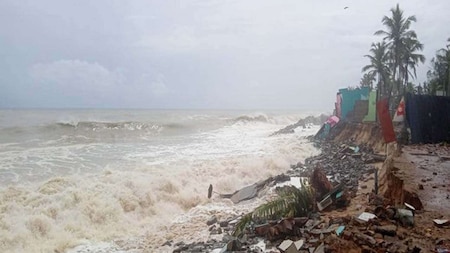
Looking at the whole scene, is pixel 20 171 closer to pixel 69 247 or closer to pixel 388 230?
pixel 69 247

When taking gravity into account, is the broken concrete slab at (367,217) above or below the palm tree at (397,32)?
below

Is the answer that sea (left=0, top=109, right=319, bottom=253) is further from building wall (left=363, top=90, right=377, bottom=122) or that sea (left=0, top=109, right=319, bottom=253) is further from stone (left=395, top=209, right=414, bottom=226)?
building wall (left=363, top=90, right=377, bottom=122)

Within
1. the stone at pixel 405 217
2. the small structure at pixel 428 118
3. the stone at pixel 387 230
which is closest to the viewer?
the stone at pixel 387 230

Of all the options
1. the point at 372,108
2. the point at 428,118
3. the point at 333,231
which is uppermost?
the point at 372,108

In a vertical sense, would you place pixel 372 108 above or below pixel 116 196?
above

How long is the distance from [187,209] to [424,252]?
24.5 ft

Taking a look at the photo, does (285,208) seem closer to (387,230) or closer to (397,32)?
(387,230)

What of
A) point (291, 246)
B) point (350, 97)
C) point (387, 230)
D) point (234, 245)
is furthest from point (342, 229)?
point (350, 97)

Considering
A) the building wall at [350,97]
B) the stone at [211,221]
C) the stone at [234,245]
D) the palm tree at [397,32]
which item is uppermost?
the palm tree at [397,32]

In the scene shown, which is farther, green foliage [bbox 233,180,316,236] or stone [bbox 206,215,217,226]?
stone [bbox 206,215,217,226]

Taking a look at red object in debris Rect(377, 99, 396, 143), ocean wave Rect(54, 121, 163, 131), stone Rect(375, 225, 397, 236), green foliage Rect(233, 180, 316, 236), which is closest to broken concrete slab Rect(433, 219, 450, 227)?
stone Rect(375, 225, 397, 236)

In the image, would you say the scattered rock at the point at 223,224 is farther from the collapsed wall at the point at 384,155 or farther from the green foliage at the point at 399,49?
the green foliage at the point at 399,49

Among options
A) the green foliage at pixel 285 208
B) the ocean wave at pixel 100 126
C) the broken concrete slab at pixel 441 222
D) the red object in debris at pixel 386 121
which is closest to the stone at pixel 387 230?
the broken concrete slab at pixel 441 222

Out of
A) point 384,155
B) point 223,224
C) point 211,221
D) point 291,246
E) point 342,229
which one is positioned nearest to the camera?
point 291,246
